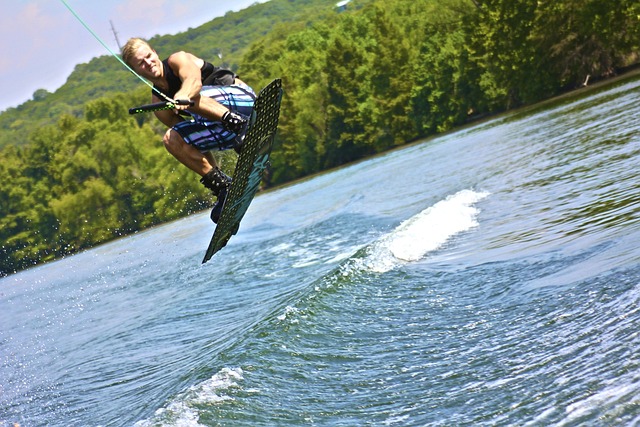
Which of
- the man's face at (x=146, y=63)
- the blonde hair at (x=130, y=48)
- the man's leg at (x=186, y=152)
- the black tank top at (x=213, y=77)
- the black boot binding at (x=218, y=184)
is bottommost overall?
the black boot binding at (x=218, y=184)

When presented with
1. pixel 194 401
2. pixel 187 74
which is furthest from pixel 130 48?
pixel 194 401

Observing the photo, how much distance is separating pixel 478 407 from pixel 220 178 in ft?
12.8

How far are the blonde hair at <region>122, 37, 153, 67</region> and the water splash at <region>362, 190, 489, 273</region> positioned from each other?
5287 millimetres

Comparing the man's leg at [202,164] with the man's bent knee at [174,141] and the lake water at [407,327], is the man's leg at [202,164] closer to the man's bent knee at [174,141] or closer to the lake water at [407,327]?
the man's bent knee at [174,141]

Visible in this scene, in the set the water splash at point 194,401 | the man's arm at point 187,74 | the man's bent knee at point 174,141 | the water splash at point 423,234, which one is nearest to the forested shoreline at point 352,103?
the water splash at point 423,234

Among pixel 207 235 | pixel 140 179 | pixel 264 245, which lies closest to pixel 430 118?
pixel 140 179

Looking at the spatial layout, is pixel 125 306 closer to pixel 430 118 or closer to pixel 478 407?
pixel 478 407

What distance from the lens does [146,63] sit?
7.53m

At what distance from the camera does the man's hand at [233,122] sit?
7.83 meters

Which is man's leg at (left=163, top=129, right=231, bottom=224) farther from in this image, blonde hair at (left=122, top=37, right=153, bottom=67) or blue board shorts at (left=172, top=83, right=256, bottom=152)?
blonde hair at (left=122, top=37, right=153, bottom=67)

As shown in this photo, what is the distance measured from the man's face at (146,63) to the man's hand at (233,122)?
73cm

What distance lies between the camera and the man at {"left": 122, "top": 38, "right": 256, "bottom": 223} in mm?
7531

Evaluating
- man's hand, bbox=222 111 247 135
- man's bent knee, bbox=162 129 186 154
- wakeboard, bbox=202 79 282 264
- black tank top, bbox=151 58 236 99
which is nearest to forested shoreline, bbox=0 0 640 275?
wakeboard, bbox=202 79 282 264

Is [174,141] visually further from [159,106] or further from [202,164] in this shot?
[159,106]
